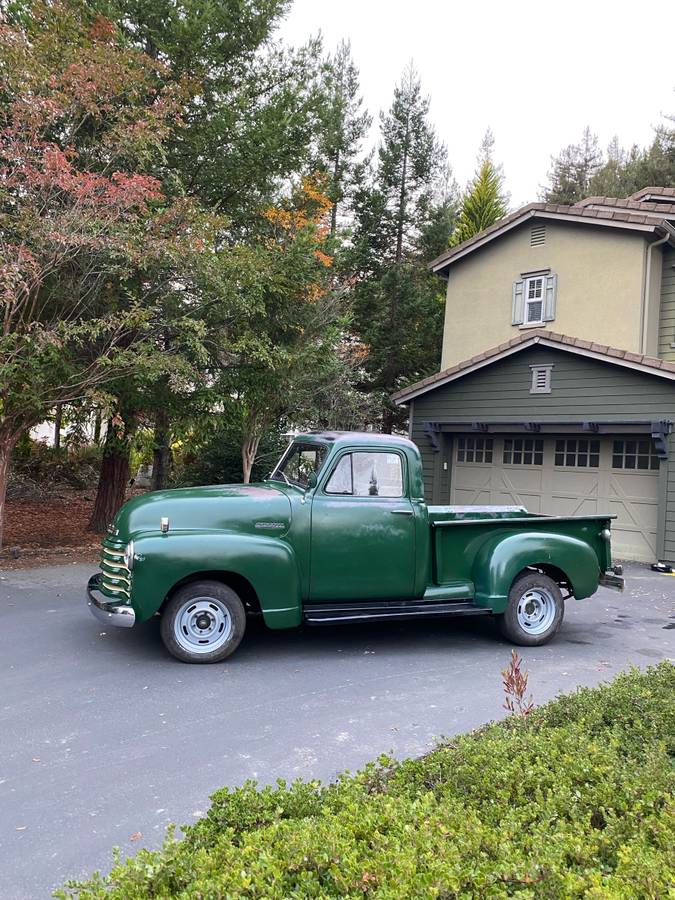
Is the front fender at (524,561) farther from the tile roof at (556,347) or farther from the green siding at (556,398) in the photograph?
the tile roof at (556,347)

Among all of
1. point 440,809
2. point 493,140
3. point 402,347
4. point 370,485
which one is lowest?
point 440,809

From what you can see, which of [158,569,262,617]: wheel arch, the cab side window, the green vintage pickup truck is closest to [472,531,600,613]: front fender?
the green vintage pickup truck

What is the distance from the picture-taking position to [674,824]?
2477 mm

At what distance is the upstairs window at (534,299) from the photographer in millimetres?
16531

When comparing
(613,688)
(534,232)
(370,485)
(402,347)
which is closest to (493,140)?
(402,347)

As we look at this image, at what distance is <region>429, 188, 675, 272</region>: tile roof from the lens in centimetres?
1449

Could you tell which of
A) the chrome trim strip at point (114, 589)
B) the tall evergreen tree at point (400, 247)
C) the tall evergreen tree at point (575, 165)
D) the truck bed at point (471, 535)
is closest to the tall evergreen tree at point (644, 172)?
the tall evergreen tree at point (575, 165)

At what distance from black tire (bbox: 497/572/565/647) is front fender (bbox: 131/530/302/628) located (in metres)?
2.26

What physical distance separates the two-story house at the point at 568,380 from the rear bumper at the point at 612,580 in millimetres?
5489

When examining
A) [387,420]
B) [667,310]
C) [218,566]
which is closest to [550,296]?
[667,310]

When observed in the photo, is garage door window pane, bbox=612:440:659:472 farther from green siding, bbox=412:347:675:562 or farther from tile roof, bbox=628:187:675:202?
tile roof, bbox=628:187:675:202

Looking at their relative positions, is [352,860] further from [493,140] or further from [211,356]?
[493,140]

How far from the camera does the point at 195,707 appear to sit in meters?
5.03

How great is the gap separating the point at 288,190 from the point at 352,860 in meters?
17.6
